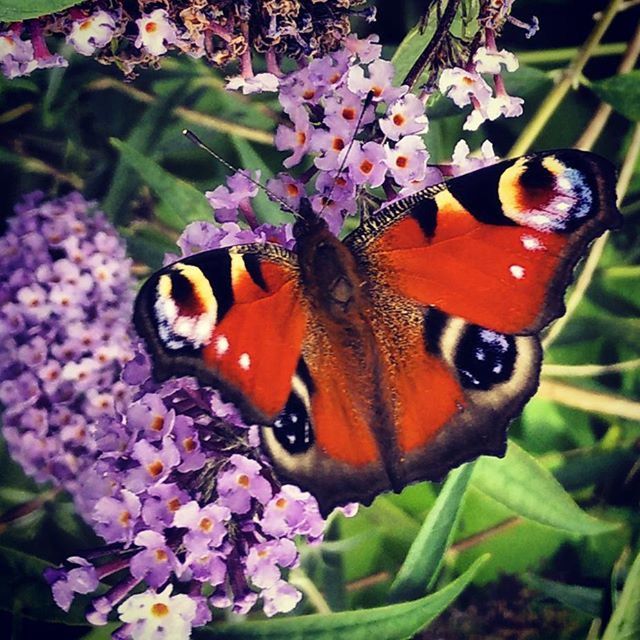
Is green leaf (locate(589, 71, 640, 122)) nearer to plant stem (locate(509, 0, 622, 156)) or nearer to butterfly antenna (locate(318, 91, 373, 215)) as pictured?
plant stem (locate(509, 0, 622, 156))

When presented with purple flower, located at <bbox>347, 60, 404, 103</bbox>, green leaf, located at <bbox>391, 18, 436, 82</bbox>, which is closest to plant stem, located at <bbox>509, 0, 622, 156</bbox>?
green leaf, located at <bbox>391, 18, 436, 82</bbox>

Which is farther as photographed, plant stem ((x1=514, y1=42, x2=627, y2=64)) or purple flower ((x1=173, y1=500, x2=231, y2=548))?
plant stem ((x1=514, y1=42, x2=627, y2=64))

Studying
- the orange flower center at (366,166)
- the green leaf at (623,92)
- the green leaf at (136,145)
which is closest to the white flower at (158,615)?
the orange flower center at (366,166)

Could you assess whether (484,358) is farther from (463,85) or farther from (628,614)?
(628,614)

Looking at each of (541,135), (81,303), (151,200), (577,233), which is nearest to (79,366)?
(81,303)

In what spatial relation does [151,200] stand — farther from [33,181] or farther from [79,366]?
[79,366]

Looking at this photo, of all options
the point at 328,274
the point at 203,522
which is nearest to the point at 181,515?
the point at 203,522

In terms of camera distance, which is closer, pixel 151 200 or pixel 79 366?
pixel 79 366

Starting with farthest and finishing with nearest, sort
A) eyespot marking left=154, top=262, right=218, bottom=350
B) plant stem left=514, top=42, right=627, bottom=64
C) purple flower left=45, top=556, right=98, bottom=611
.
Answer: plant stem left=514, top=42, right=627, bottom=64 → purple flower left=45, top=556, right=98, bottom=611 → eyespot marking left=154, top=262, right=218, bottom=350
